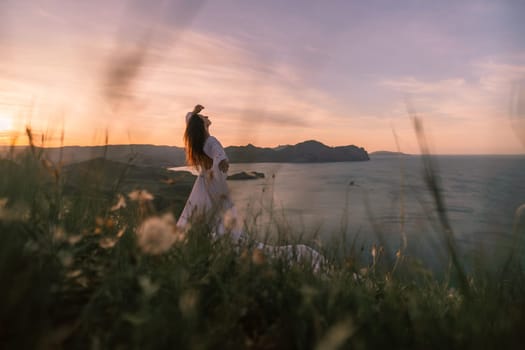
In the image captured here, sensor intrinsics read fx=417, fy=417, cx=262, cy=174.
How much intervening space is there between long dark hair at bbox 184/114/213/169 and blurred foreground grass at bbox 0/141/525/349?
544 centimetres

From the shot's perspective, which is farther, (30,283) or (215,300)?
(215,300)

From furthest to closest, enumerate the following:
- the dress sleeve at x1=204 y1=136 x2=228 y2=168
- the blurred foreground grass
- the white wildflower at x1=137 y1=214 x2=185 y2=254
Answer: the dress sleeve at x1=204 y1=136 x2=228 y2=168
the white wildflower at x1=137 y1=214 x2=185 y2=254
the blurred foreground grass

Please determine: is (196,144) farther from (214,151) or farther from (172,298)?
(172,298)

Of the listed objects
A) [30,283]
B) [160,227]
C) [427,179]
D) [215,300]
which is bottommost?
[215,300]

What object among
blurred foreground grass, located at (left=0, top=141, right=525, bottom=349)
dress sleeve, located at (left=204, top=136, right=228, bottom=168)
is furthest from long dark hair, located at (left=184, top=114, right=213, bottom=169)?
blurred foreground grass, located at (left=0, top=141, right=525, bottom=349)

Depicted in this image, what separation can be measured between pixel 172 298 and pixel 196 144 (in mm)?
6720

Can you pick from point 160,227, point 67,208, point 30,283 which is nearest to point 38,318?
point 30,283

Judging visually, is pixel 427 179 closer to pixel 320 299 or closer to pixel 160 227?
pixel 320 299

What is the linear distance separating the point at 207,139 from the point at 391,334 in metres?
7.05

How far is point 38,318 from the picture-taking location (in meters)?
1.73

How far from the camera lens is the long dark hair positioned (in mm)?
8453

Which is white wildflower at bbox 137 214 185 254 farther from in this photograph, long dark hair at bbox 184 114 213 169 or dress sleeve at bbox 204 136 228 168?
long dark hair at bbox 184 114 213 169

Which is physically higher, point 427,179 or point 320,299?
point 427,179

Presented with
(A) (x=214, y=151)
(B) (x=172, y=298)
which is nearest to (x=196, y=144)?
(A) (x=214, y=151)
